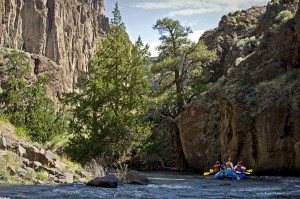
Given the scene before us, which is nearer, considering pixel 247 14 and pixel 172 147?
pixel 172 147

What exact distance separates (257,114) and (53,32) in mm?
127783

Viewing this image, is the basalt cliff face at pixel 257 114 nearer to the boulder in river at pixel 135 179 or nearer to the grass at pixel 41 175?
the boulder in river at pixel 135 179

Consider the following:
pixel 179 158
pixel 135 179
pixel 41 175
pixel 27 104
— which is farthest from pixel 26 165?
pixel 27 104

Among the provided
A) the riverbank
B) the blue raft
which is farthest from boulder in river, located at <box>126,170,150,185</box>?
the blue raft

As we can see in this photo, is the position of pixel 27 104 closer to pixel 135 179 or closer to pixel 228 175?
pixel 228 175

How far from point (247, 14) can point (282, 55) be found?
35.2 meters

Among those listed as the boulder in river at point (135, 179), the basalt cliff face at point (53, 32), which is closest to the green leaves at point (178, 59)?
the boulder in river at point (135, 179)

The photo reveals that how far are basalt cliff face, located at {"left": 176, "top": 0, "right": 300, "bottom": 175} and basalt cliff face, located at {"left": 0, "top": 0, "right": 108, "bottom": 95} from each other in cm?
7180

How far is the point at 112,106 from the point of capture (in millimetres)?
28734

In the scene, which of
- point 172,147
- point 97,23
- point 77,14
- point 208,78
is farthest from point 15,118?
point 97,23

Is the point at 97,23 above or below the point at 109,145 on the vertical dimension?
above

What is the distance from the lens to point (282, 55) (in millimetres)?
28375

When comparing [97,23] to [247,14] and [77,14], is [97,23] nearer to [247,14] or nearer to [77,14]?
[77,14]

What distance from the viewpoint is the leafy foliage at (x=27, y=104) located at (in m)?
38.8
